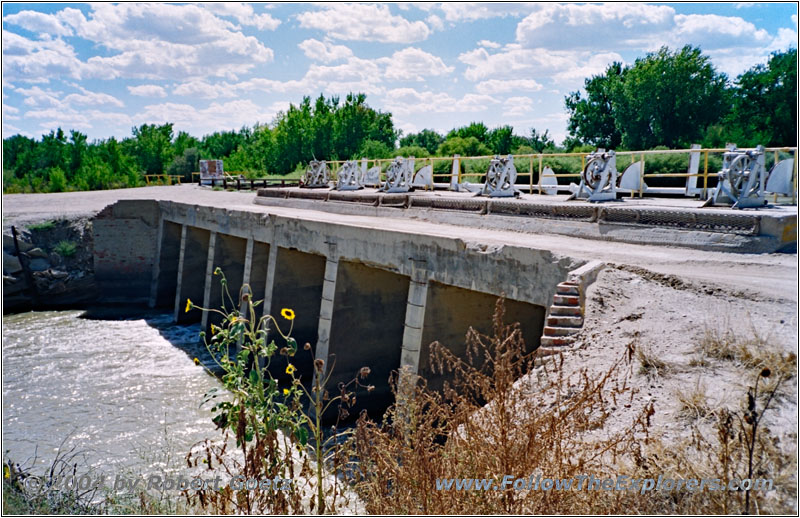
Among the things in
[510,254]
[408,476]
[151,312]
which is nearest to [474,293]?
[510,254]

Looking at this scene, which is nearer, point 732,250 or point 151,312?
point 732,250

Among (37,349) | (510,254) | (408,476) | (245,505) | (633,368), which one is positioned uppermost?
(510,254)

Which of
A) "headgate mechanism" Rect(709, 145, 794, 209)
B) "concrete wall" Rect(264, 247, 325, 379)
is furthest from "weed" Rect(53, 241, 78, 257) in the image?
"headgate mechanism" Rect(709, 145, 794, 209)

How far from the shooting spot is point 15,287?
2167 centimetres

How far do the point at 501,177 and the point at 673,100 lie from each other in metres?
26.9

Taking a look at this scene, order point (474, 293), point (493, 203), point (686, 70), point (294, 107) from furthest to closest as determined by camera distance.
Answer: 1. point (294, 107)
2. point (686, 70)
3. point (493, 203)
4. point (474, 293)

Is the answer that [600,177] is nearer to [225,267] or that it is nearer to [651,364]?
[651,364]

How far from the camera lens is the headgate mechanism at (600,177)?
11805 mm

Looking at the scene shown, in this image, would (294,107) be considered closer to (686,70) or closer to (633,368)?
(686,70)

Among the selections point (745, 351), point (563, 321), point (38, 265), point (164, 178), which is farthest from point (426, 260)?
point (164, 178)

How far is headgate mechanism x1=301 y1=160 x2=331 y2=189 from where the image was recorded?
992 inches

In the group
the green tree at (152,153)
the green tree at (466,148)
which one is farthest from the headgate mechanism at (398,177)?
the green tree at (152,153)

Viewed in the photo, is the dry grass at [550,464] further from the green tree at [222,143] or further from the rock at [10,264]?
the green tree at [222,143]

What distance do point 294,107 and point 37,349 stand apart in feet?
153
